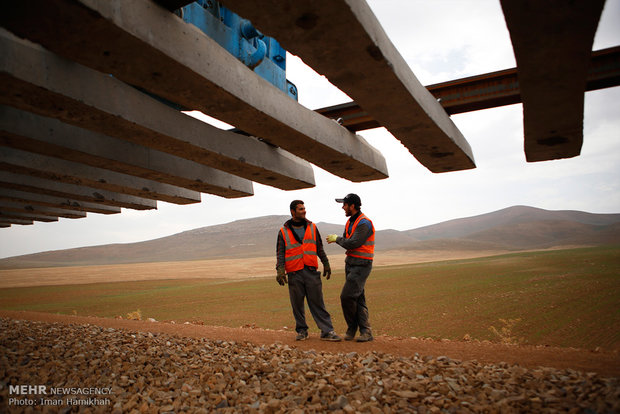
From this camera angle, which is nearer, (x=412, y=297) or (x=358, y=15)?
(x=358, y=15)

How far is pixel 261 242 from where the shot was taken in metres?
98.3

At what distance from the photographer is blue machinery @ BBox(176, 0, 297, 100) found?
10.9ft

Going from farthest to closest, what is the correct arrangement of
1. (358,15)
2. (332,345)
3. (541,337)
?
(541,337) < (332,345) < (358,15)

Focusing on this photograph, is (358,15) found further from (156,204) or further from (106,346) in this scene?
(156,204)

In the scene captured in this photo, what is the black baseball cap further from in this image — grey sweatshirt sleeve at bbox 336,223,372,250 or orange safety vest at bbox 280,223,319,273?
orange safety vest at bbox 280,223,319,273

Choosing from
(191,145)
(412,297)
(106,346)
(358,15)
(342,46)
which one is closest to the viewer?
(358,15)

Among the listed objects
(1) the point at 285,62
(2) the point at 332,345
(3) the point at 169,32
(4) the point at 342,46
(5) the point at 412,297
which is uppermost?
(1) the point at 285,62

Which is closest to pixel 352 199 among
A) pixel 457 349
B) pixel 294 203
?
pixel 294 203

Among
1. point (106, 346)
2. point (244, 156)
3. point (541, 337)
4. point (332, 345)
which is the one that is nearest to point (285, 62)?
point (244, 156)

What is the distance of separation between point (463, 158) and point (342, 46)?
9.41 ft

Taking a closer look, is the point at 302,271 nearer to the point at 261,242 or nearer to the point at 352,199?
the point at 352,199

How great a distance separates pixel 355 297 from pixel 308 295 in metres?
0.68

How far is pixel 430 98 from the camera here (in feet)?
11.7

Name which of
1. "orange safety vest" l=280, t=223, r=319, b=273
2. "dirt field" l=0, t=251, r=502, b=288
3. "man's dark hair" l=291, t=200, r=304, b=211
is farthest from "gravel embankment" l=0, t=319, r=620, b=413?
"dirt field" l=0, t=251, r=502, b=288
